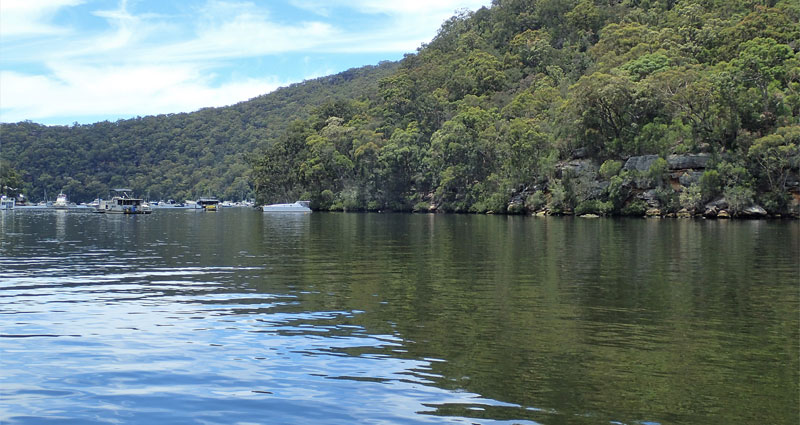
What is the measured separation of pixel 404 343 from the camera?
15.3 metres

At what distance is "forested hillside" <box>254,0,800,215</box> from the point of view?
3383 inches

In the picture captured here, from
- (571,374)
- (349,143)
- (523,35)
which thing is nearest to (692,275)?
(571,374)

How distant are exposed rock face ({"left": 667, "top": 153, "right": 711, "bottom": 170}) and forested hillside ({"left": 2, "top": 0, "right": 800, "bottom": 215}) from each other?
18cm

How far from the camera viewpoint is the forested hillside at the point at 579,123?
8594cm

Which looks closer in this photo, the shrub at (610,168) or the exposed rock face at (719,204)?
the exposed rock face at (719,204)

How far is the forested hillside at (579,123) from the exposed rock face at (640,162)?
192 millimetres

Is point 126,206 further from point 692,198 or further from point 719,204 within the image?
point 719,204

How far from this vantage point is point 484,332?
53.7 feet

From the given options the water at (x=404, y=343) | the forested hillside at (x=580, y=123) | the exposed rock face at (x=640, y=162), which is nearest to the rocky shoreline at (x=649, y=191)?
the exposed rock face at (x=640, y=162)

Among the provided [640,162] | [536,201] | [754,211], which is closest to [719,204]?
[754,211]

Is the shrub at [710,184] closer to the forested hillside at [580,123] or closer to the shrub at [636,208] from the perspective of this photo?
the forested hillside at [580,123]

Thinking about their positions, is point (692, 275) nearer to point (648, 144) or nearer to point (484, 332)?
point (484, 332)

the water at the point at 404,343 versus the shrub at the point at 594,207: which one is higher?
the shrub at the point at 594,207

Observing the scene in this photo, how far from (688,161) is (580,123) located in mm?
16320
